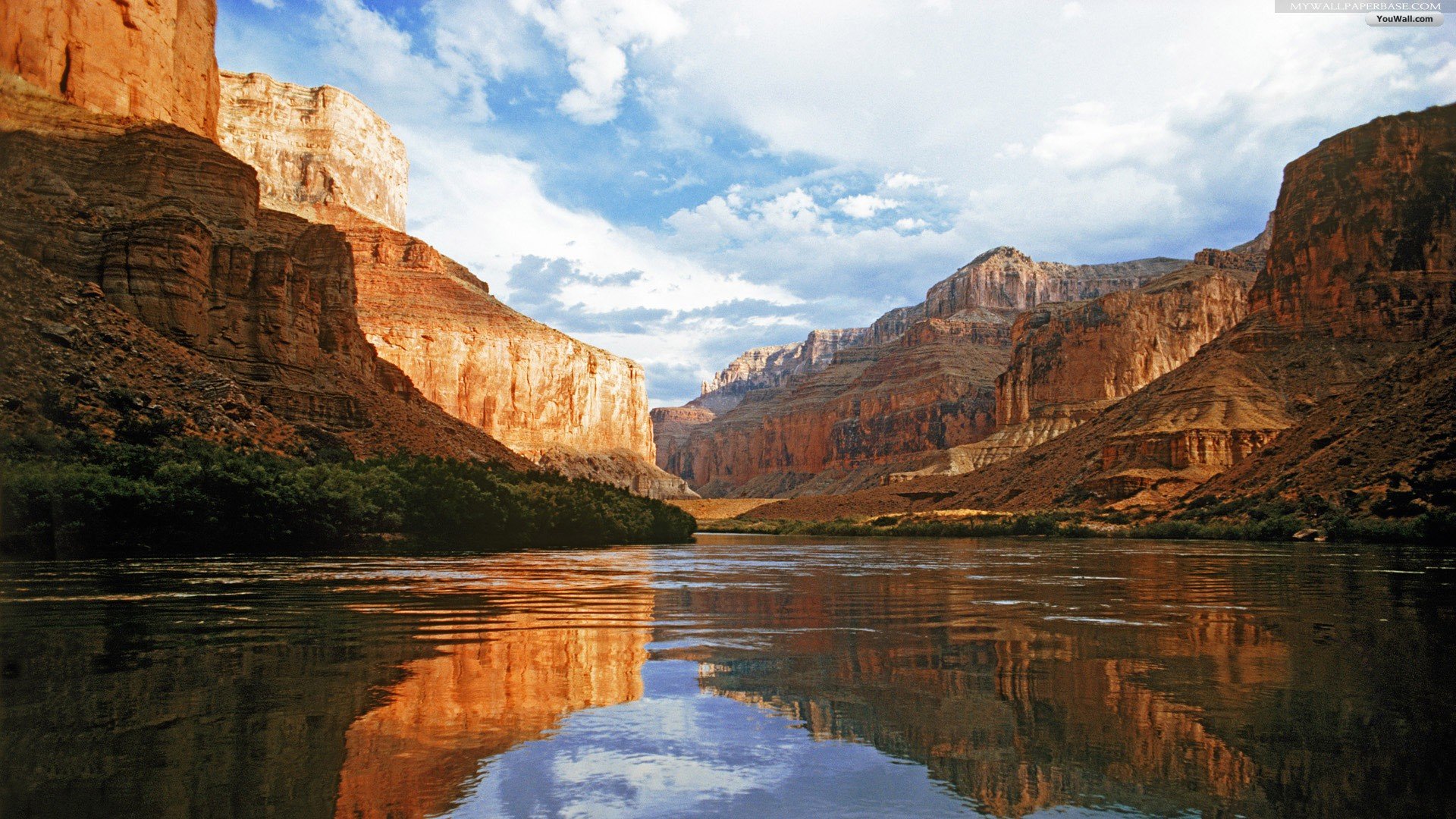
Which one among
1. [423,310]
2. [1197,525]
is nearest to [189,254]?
[1197,525]

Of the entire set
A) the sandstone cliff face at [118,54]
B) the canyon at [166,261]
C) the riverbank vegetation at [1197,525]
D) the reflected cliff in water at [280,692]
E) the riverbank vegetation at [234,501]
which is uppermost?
the sandstone cliff face at [118,54]

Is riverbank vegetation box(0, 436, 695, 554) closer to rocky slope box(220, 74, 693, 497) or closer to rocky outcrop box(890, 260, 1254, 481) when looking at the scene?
rocky slope box(220, 74, 693, 497)

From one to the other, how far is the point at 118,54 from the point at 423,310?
64.6m

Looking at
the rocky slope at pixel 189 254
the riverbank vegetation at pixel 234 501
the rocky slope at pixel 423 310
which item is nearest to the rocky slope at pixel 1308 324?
the riverbank vegetation at pixel 234 501

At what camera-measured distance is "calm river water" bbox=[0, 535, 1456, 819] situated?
356cm

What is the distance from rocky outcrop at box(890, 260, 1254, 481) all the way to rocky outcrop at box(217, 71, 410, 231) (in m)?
81.2

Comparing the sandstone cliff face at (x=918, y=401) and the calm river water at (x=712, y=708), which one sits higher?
the sandstone cliff face at (x=918, y=401)

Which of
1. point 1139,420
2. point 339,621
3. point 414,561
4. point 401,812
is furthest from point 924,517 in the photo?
point 401,812

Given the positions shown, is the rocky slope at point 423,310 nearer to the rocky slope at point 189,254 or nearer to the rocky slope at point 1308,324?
the rocky slope at point 1308,324

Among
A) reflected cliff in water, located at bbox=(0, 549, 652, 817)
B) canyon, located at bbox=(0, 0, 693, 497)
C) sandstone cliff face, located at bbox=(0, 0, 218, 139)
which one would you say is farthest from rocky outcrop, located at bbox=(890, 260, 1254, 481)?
reflected cliff in water, located at bbox=(0, 549, 652, 817)

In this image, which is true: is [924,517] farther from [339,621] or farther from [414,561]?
[339,621]

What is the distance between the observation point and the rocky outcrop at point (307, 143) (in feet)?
355

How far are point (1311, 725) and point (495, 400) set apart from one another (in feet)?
353

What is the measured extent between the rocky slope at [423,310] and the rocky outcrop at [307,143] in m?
0.15
